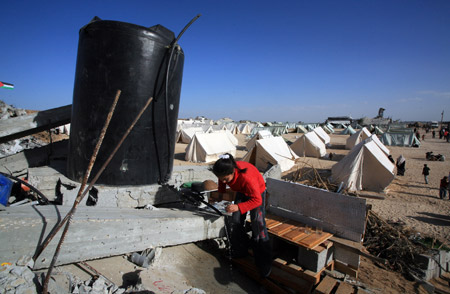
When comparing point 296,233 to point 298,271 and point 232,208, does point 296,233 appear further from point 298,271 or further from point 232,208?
point 232,208

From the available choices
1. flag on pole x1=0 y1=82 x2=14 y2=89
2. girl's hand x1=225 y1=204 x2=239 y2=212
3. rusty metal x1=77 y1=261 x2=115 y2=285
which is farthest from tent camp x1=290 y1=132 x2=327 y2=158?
rusty metal x1=77 y1=261 x2=115 y2=285

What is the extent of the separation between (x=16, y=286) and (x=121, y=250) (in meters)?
1.07

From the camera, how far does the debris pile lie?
15.9ft

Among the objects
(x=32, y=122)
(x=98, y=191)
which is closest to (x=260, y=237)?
(x=98, y=191)

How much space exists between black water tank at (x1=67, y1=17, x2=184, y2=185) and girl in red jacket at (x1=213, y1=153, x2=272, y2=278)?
4.05ft

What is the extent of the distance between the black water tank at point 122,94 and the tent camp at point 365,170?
10.4 metres

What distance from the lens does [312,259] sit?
352 centimetres

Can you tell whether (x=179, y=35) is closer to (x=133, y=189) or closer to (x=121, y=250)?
(x=133, y=189)

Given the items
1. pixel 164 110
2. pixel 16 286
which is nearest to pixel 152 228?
pixel 16 286

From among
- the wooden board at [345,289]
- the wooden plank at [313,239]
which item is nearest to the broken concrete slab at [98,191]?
the wooden plank at [313,239]

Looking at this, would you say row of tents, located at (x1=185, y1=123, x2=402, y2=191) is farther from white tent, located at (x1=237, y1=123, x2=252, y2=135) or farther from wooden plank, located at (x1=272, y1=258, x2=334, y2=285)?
white tent, located at (x1=237, y1=123, x2=252, y2=135)

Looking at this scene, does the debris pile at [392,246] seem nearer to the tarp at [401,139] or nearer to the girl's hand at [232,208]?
the girl's hand at [232,208]

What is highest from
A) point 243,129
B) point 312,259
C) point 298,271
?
point 243,129

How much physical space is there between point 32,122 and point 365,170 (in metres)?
12.6
